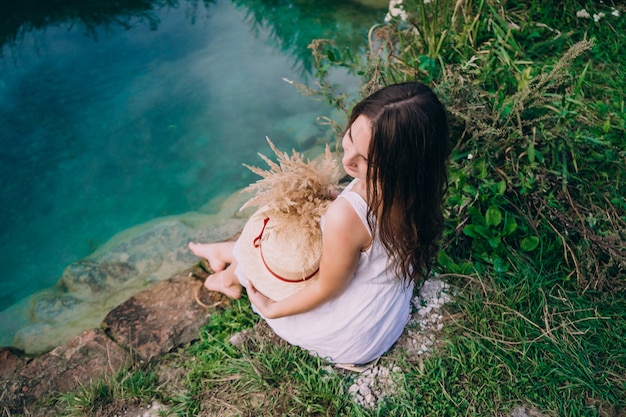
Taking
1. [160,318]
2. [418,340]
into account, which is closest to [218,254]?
[160,318]

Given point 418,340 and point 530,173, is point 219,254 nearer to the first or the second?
point 418,340

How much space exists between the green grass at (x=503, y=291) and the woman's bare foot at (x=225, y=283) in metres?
0.07

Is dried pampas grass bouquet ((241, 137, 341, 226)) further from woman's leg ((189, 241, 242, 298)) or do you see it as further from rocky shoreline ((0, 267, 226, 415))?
rocky shoreline ((0, 267, 226, 415))

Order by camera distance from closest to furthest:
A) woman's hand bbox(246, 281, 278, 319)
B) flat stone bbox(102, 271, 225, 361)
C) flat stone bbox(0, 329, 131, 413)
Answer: woman's hand bbox(246, 281, 278, 319)
flat stone bbox(0, 329, 131, 413)
flat stone bbox(102, 271, 225, 361)

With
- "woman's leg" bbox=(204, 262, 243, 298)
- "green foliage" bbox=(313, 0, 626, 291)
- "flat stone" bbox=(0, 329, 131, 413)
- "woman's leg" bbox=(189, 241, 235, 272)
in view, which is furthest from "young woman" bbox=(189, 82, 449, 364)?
"flat stone" bbox=(0, 329, 131, 413)

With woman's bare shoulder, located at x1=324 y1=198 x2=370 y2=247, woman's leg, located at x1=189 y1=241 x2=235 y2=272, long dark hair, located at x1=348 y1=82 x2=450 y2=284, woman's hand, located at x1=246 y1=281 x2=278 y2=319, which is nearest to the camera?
long dark hair, located at x1=348 y1=82 x2=450 y2=284

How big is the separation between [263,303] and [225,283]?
0.56 m

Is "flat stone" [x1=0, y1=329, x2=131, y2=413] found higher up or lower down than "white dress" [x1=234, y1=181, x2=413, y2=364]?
lower down

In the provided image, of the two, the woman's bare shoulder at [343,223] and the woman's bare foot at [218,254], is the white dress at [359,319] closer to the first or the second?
the woman's bare shoulder at [343,223]

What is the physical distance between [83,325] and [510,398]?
96.0 inches

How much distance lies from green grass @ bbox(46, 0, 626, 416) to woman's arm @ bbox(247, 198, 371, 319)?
42 centimetres

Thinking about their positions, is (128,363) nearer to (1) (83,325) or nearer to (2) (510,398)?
(1) (83,325)

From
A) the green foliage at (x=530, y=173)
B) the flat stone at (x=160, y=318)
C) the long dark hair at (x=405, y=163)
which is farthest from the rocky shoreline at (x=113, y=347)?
the green foliage at (x=530, y=173)

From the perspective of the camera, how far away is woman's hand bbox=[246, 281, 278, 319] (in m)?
2.01
